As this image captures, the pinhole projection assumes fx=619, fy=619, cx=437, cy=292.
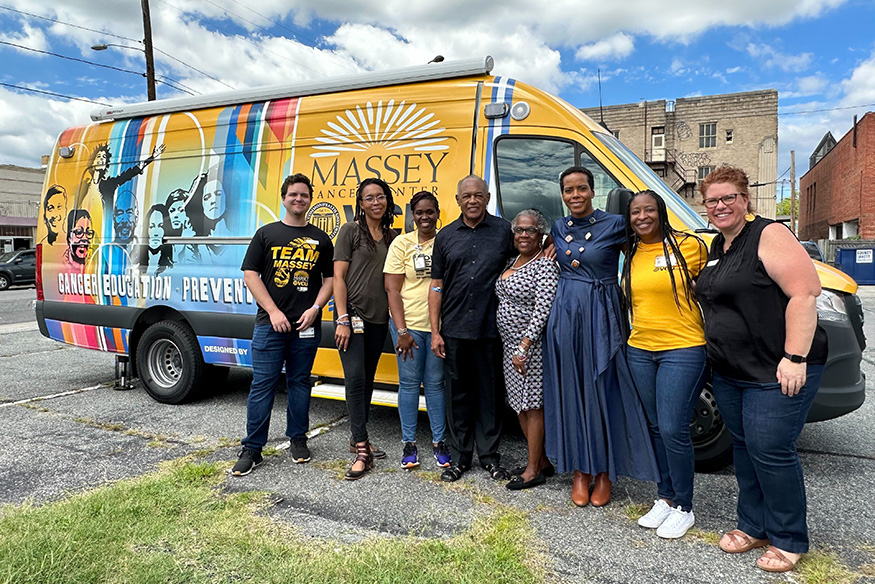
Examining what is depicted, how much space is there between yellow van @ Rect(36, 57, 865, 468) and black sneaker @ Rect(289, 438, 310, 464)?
24.1 inches

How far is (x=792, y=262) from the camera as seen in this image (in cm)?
259

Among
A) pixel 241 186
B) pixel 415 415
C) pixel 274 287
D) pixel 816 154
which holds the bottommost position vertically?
pixel 415 415

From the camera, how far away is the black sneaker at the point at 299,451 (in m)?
4.25

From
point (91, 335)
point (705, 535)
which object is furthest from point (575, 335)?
point (91, 335)

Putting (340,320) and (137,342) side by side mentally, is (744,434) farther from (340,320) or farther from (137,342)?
(137,342)

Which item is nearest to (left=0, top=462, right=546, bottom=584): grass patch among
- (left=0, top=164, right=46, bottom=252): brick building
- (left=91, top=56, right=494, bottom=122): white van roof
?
(left=91, top=56, right=494, bottom=122): white van roof

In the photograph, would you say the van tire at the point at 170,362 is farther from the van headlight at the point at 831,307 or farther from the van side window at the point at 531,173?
the van headlight at the point at 831,307

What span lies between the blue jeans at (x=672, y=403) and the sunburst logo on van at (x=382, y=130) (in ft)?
7.40

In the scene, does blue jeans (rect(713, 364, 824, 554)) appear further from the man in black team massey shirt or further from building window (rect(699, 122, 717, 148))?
building window (rect(699, 122, 717, 148))

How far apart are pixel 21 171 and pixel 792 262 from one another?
45160mm

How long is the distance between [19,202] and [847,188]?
1806 inches

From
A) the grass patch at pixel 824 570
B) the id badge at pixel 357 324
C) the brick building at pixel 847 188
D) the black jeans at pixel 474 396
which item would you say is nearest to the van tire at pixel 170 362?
the id badge at pixel 357 324

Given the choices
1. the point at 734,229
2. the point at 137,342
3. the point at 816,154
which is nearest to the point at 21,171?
the point at 137,342

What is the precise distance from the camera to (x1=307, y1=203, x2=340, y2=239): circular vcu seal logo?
4914 mm
